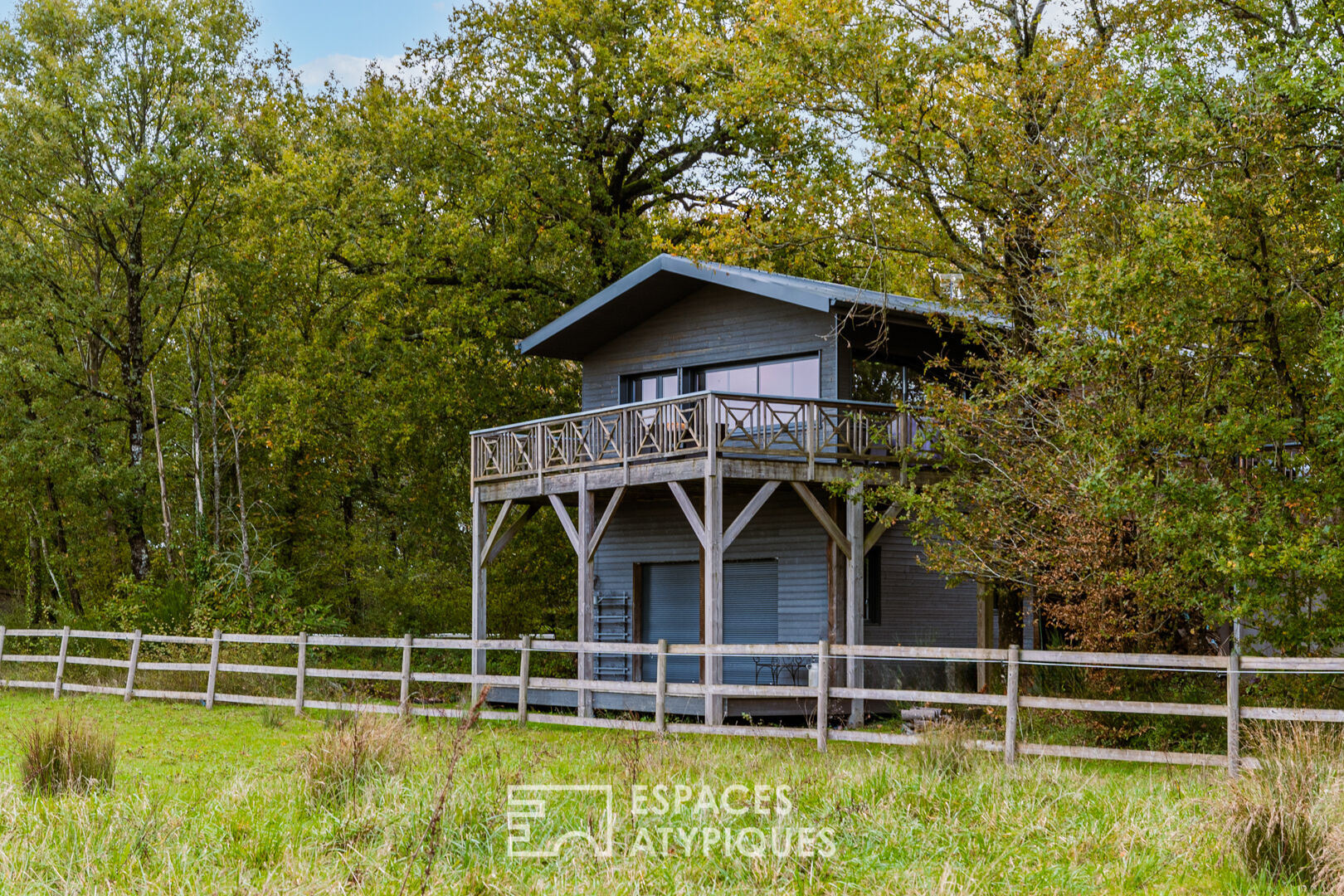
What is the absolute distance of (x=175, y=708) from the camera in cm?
2106

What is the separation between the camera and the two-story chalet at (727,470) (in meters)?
20.4

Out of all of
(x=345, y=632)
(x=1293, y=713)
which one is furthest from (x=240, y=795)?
(x=345, y=632)

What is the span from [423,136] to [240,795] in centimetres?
2255

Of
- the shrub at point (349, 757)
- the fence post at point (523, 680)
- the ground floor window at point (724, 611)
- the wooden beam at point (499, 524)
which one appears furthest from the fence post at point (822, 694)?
the wooden beam at point (499, 524)

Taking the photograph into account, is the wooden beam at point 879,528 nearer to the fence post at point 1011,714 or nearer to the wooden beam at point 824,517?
the wooden beam at point 824,517

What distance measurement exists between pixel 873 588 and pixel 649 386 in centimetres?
567

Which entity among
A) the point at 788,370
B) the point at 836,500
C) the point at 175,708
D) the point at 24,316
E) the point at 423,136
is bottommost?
the point at 175,708

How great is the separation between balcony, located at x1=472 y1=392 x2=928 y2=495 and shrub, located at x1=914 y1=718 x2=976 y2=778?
7.29 meters

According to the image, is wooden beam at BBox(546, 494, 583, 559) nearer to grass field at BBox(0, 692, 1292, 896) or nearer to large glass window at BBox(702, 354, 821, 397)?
large glass window at BBox(702, 354, 821, 397)

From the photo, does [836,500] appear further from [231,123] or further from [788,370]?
[231,123]

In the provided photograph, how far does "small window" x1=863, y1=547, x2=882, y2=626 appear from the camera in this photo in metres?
23.0

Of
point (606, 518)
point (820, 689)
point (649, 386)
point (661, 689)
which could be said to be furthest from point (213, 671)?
point (820, 689)

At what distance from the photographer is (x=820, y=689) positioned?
15.2 meters

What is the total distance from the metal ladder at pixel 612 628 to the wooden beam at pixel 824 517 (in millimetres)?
6027
